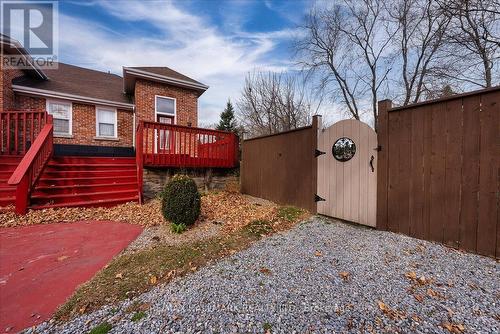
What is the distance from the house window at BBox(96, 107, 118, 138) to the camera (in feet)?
33.3

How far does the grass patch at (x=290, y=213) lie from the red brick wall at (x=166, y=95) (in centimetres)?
753

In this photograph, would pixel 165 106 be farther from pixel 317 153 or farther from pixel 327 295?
pixel 327 295

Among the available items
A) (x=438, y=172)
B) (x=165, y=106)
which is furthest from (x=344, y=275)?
(x=165, y=106)

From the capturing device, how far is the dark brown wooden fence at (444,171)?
2699 mm

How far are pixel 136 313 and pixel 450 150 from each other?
396 centimetres

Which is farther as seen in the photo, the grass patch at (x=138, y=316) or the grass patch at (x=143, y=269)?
the grass patch at (x=143, y=269)

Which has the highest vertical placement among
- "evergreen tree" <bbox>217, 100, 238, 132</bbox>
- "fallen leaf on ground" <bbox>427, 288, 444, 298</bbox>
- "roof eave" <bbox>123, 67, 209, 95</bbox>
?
"evergreen tree" <bbox>217, 100, 238, 132</bbox>

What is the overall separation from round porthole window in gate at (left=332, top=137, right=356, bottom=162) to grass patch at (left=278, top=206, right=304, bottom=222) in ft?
4.55

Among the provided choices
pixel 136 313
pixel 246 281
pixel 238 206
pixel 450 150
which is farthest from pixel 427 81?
pixel 136 313

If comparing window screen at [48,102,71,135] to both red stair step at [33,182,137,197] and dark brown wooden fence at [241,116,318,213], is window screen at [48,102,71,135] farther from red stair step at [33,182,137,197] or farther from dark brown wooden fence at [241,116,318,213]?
dark brown wooden fence at [241,116,318,213]

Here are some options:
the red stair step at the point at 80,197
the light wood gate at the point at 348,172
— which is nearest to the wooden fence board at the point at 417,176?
the light wood gate at the point at 348,172

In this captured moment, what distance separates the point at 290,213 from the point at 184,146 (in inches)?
150

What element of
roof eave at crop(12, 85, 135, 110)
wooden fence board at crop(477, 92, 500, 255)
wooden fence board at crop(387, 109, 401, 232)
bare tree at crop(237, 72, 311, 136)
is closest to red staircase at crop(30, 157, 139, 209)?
roof eave at crop(12, 85, 135, 110)

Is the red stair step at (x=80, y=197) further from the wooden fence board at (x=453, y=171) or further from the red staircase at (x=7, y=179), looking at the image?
the wooden fence board at (x=453, y=171)
